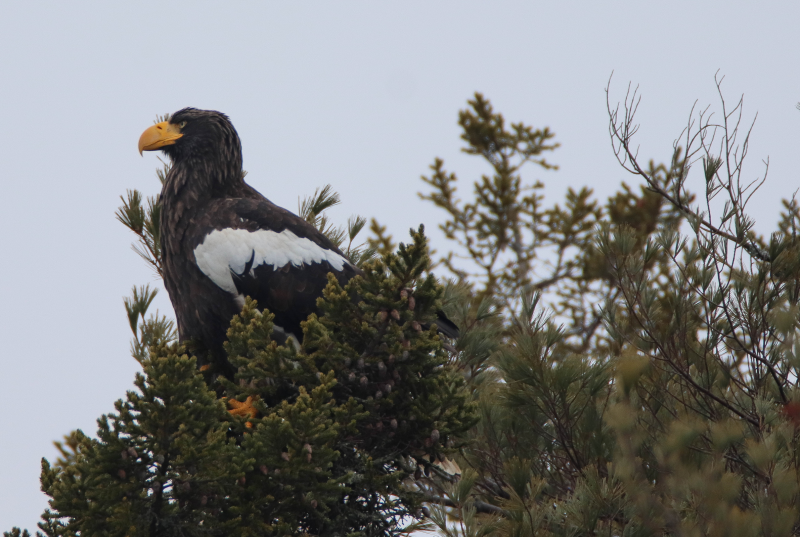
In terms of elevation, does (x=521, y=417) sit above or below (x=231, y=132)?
below

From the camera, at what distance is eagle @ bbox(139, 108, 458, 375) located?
180 inches

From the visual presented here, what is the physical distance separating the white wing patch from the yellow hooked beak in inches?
46.4

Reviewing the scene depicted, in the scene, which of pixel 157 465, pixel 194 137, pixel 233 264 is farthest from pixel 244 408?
pixel 194 137

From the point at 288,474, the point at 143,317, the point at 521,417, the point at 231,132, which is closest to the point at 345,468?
the point at 288,474

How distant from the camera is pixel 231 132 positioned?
5695 millimetres

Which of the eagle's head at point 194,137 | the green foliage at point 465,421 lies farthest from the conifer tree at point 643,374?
the eagle's head at point 194,137

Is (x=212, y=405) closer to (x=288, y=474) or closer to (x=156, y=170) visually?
(x=288, y=474)

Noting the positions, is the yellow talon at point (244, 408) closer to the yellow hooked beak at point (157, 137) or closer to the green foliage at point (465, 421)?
the green foliage at point (465, 421)

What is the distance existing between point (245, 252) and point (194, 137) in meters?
1.38

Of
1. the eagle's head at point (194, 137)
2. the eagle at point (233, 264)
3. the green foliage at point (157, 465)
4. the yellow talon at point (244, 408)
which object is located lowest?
the green foliage at point (157, 465)

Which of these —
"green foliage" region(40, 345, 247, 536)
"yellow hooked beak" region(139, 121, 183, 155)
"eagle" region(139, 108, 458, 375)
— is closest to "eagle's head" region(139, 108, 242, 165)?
"yellow hooked beak" region(139, 121, 183, 155)

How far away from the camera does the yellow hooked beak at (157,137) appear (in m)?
5.57

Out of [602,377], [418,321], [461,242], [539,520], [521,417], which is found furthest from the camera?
[461,242]

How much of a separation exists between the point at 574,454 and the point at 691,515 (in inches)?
40.9
